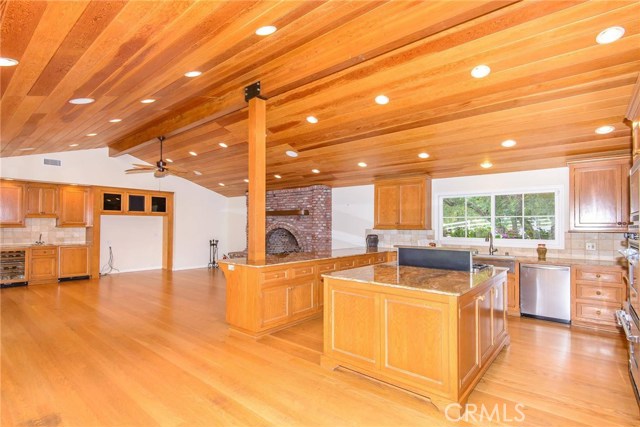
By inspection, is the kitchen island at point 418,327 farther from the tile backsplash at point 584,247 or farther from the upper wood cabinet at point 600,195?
the tile backsplash at point 584,247

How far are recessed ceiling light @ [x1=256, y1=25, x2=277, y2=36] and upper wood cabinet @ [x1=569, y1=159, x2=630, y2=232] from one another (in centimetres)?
426

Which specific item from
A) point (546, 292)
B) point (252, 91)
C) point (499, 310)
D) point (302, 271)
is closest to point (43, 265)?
point (302, 271)

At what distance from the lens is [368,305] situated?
9.07 feet

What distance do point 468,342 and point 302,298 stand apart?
2.34 m

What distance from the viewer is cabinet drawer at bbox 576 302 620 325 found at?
13.3ft

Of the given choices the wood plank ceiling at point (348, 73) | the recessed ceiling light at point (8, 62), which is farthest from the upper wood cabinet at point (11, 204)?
the recessed ceiling light at point (8, 62)

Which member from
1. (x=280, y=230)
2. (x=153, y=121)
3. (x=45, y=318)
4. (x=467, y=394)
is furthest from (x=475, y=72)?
(x=280, y=230)

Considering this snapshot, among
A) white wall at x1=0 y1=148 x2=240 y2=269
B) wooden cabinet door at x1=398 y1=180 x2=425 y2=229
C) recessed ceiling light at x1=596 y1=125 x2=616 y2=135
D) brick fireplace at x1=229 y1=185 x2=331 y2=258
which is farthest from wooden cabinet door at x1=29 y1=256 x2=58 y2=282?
recessed ceiling light at x1=596 y1=125 x2=616 y2=135

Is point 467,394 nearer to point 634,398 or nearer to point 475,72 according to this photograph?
point 634,398

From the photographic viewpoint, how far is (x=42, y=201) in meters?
7.04

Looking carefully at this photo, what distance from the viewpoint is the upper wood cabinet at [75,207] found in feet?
23.9

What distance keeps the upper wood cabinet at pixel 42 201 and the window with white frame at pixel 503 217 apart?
26.7ft

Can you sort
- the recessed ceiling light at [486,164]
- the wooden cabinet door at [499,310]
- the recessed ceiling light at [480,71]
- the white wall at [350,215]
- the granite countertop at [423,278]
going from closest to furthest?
the granite countertop at [423,278], the recessed ceiling light at [480,71], the wooden cabinet door at [499,310], the recessed ceiling light at [486,164], the white wall at [350,215]

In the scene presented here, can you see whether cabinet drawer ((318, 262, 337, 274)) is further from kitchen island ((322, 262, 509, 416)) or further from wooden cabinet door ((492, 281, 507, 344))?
wooden cabinet door ((492, 281, 507, 344))
